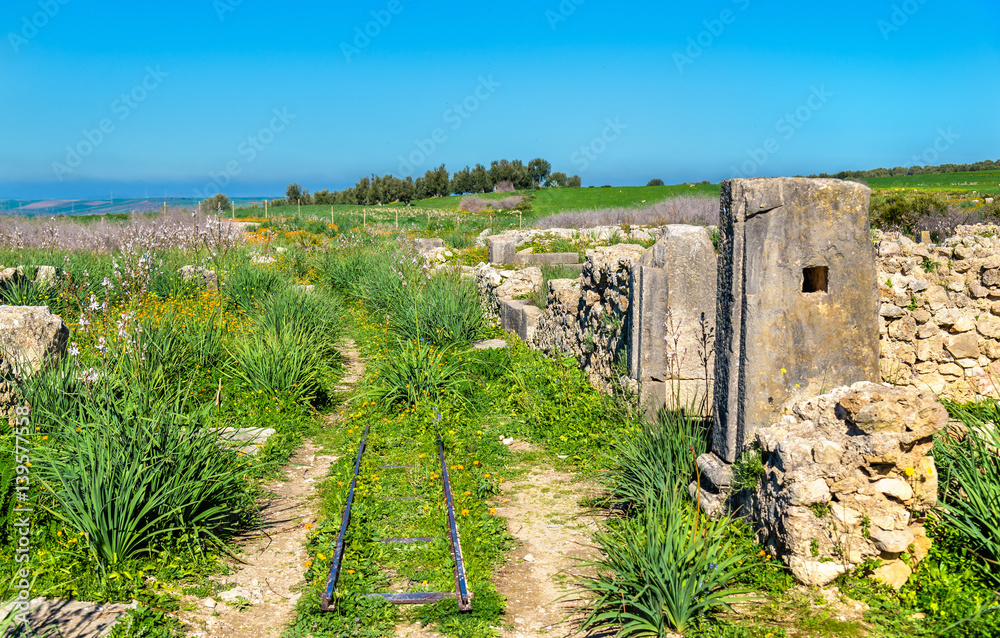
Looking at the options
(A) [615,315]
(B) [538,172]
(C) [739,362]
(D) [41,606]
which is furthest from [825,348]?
(B) [538,172]

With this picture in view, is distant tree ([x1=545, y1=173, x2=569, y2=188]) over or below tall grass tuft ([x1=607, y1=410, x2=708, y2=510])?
over

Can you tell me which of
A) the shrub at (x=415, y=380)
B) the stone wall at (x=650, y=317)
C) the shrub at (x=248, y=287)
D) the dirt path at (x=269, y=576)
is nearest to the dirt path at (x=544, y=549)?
the stone wall at (x=650, y=317)

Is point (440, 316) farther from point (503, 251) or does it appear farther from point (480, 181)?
point (480, 181)

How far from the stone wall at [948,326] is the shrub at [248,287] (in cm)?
974

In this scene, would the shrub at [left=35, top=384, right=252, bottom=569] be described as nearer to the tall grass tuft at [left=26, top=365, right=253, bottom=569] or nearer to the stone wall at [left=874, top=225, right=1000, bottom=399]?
the tall grass tuft at [left=26, top=365, right=253, bottom=569]

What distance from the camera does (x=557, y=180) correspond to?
235 ft

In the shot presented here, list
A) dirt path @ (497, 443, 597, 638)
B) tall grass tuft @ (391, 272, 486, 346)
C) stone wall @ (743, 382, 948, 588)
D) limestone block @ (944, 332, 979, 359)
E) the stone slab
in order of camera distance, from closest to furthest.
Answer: stone wall @ (743, 382, 948, 588)
dirt path @ (497, 443, 597, 638)
limestone block @ (944, 332, 979, 359)
tall grass tuft @ (391, 272, 486, 346)
the stone slab

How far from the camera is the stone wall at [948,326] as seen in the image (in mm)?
6727

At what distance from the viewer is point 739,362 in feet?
14.1

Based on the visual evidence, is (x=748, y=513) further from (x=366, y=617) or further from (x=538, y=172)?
(x=538, y=172)

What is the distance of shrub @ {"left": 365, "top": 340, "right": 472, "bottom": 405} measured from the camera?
7.97 metres

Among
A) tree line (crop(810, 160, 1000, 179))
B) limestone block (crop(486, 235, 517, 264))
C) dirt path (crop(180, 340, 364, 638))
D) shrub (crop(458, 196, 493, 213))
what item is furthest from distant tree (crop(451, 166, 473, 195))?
dirt path (crop(180, 340, 364, 638))

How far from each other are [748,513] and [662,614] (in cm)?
115

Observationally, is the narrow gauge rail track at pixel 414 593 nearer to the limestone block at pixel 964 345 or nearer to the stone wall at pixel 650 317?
the stone wall at pixel 650 317
